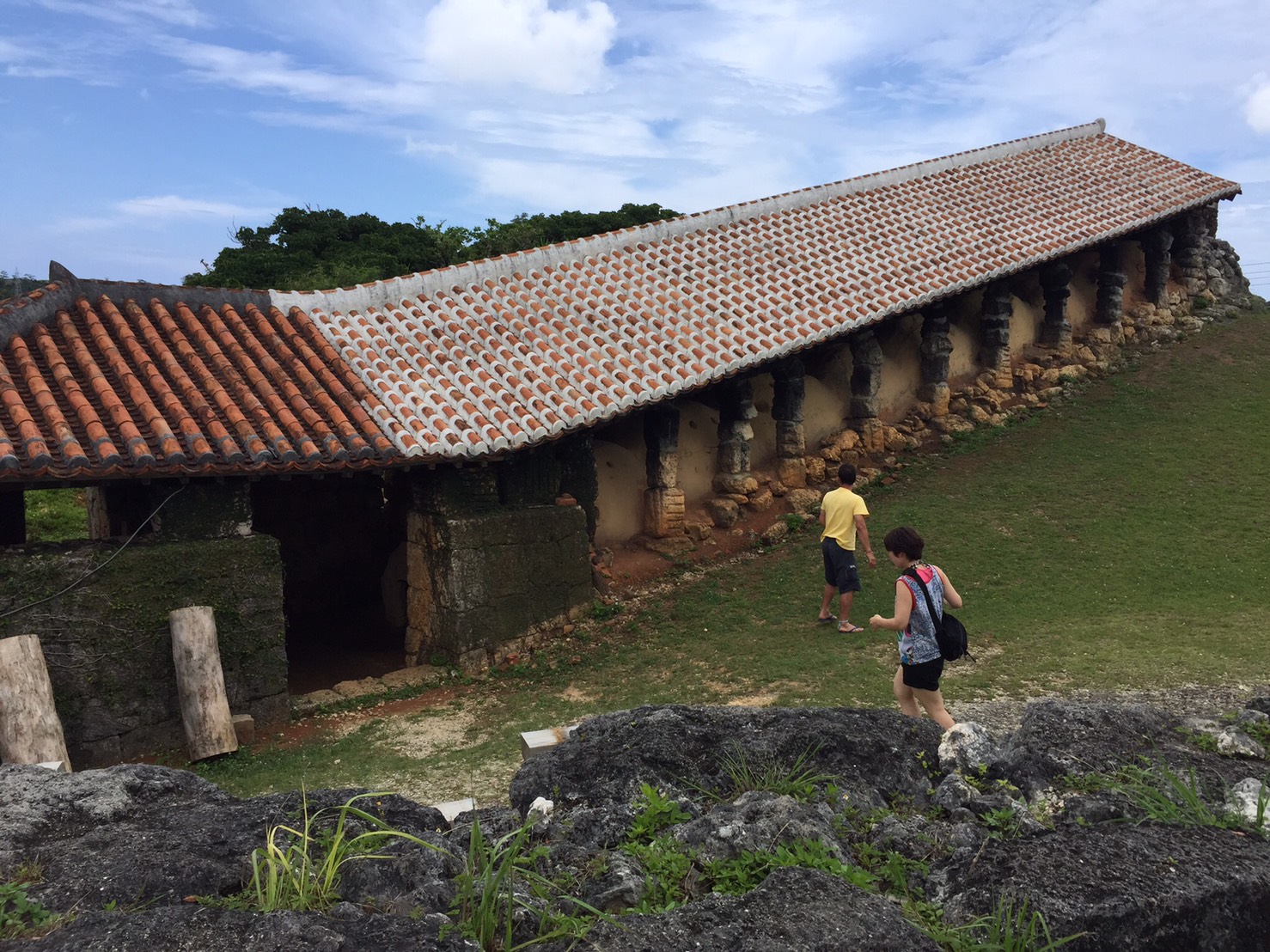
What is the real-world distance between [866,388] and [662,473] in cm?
386

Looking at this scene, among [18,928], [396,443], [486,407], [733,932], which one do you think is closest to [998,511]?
[486,407]

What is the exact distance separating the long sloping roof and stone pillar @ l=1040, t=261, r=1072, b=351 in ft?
3.06

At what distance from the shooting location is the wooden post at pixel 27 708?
6.47m

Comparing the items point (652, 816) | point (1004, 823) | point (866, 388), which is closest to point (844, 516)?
point (866, 388)

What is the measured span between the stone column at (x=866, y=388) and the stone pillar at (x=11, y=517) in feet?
33.9

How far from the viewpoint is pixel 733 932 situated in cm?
253

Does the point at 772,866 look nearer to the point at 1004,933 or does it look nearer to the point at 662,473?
the point at 1004,933

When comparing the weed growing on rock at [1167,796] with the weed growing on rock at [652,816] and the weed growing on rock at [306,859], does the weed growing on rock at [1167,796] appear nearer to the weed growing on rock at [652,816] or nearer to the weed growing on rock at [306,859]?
the weed growing on rock at [652,816]

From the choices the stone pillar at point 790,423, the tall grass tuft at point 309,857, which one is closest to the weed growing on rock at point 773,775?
the tall grass tuft at point 309,857

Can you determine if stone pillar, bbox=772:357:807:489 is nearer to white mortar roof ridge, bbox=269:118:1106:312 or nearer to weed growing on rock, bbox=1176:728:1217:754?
white mortar roof ridge, bbox=269:118:1106:312

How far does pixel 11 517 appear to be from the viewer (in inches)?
396

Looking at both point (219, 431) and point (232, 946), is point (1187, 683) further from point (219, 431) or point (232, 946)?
point (219, 431)

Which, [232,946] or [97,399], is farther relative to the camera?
[97,399]

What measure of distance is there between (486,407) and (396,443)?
3.72 feet
